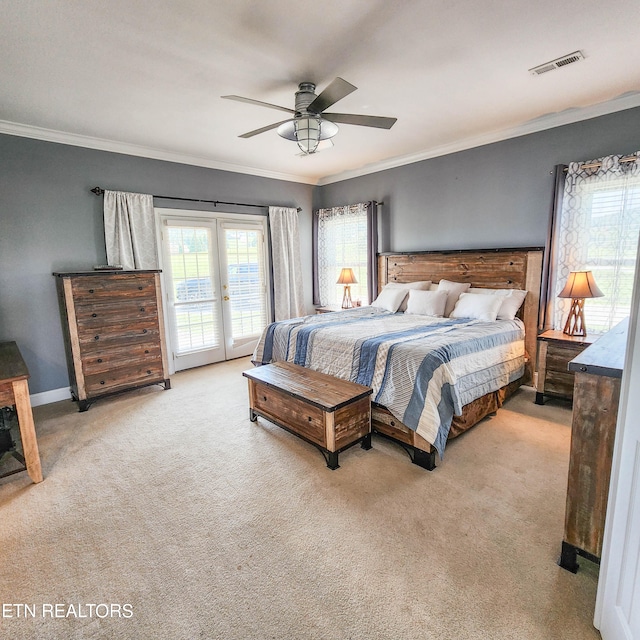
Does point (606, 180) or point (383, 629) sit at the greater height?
point (606, 180)

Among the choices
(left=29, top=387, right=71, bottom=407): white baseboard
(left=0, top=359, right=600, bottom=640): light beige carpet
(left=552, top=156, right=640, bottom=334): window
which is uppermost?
(left=552, top=156, right=640, bottom=334): window

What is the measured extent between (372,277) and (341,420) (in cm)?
316

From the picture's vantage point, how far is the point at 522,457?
8.41 feet

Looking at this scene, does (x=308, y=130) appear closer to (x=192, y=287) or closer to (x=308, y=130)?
(x=308, y=130)

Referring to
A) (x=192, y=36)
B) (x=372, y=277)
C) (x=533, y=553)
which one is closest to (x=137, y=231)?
(x=192, y=36)

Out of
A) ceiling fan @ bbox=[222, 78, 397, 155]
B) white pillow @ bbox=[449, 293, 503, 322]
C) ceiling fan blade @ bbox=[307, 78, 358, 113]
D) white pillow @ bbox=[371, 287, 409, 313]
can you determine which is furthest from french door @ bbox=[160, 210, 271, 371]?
white pillow @ bbox=[449, 293, 503, 322]

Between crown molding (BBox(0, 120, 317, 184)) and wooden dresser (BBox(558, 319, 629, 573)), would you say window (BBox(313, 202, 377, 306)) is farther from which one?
wooden dresser (BBox(558, 319, 629, 573))

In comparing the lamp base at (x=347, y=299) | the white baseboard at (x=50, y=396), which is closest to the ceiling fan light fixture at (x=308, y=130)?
the lamp base at (x=347, y=299)

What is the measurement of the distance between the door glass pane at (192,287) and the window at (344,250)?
6.18 feet

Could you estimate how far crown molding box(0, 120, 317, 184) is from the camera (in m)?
3.40

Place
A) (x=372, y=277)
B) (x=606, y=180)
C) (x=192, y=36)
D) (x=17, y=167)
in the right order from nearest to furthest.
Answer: (x=192, y=36) → (x=606, y=180) → (x=17, y=167) → (x=372, y=277)

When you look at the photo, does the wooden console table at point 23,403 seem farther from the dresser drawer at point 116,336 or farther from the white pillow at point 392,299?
the white pillow at point 392,299

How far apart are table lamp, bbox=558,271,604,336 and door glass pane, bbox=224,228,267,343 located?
12.7 ft

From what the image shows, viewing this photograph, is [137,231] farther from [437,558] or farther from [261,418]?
[437,558]
